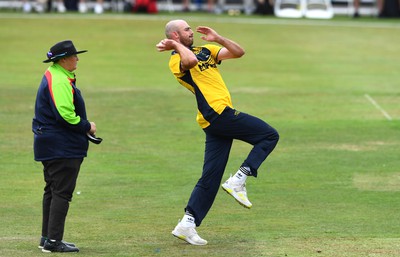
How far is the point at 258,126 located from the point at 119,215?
279cm

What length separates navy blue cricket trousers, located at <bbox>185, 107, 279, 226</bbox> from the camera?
1081 cm

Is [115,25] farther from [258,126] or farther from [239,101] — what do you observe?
[258,126]

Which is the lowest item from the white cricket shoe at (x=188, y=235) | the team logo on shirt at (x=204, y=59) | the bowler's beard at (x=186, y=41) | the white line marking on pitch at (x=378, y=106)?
the white line marking on pitch at (x=378, y=106)

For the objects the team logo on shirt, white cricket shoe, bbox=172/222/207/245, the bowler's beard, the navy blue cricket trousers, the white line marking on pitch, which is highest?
the bowler's beard

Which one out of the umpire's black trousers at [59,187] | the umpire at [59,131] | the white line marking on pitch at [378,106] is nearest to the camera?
the umpire at [59,131]

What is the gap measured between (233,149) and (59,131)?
8.71 m

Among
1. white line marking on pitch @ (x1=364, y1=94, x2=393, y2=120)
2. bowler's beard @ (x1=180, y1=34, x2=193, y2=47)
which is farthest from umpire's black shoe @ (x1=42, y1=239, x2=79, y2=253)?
white line marking on pitch @ (x1=364, y1=94, x2=393, y2=120)

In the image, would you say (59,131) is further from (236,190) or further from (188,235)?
(236,190)

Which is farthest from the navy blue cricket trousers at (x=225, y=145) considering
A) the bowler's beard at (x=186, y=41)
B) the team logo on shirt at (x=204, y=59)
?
the bowler's beard at (x=186, y=41)

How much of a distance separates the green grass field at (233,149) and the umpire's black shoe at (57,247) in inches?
3.3

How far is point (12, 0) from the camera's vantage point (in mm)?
49938

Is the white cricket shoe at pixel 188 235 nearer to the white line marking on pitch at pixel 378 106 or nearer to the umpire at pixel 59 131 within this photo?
the umpire at pixel 59 131

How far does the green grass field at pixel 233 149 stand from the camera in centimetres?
1146

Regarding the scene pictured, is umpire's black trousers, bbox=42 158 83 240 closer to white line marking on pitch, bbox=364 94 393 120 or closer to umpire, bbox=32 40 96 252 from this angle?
umpire, bbox=32 40 96 252
